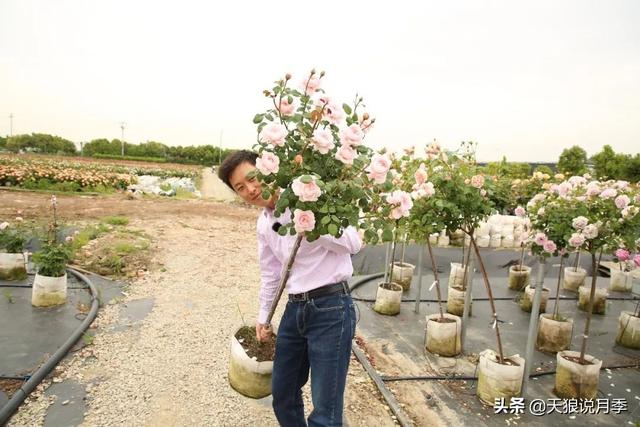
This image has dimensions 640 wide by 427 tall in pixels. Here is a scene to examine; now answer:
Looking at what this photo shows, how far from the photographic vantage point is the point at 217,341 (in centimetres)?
407

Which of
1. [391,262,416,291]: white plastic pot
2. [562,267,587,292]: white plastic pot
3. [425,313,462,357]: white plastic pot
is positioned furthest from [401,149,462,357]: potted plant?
[562,267,587,292]: white plastic pot

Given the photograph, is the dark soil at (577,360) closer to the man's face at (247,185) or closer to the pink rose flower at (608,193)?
the pink rose flower at (608,193)

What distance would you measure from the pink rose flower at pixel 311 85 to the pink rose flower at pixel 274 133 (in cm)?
27

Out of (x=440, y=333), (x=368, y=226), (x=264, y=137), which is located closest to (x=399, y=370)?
(x=440, y=333)

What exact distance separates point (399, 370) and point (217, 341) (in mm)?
Answer: 1790

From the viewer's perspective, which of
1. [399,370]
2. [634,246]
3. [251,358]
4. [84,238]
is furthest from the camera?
[84,238]

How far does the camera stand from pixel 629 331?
461 centimetres

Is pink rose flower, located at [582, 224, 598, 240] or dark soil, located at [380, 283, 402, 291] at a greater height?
pink rose flower, located at [582, 224, 598, 240]

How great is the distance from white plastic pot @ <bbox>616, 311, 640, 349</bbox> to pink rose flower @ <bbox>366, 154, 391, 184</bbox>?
462cm

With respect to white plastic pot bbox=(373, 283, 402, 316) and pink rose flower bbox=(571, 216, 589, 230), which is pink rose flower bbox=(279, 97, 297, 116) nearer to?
pink rose flower bbox=(571, 216, 589, 230)

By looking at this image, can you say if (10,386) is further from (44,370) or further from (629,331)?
(629,331)

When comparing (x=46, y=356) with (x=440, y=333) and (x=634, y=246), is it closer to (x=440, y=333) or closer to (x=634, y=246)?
(x=440, y=333)

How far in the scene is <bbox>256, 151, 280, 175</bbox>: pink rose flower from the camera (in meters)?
1.50

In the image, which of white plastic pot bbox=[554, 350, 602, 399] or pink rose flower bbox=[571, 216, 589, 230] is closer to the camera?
pink rose flower bbox=[571, 216, 589, 230]
